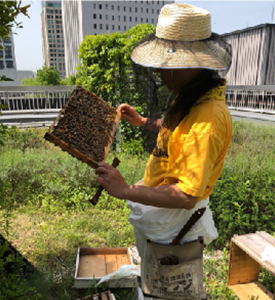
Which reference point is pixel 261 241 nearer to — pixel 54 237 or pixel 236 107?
pixel 54 237

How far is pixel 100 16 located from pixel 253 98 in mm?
87055

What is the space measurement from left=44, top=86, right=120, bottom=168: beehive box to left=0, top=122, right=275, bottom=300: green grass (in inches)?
38.1

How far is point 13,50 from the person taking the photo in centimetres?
11250

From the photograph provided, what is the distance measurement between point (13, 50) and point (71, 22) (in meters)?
35.8

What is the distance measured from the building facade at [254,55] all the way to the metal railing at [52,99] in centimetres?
226

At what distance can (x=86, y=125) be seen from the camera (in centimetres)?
184

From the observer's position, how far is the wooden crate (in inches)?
90.6

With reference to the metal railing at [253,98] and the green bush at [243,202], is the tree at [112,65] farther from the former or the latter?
the metal railing at [253,98]

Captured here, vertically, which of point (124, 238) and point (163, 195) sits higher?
point (163, 195)

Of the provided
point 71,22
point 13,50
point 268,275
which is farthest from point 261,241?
point 13,50

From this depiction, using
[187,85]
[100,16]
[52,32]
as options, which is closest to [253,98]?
[187,85]

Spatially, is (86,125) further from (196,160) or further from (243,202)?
(243,202)

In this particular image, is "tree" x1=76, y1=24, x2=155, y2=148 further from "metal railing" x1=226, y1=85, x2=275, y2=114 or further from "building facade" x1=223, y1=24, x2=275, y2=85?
"building facade" x1=223, y1=24, x2=275, y2=85

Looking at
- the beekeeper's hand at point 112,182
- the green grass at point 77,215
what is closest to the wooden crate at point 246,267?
the green grass at point 77,215
